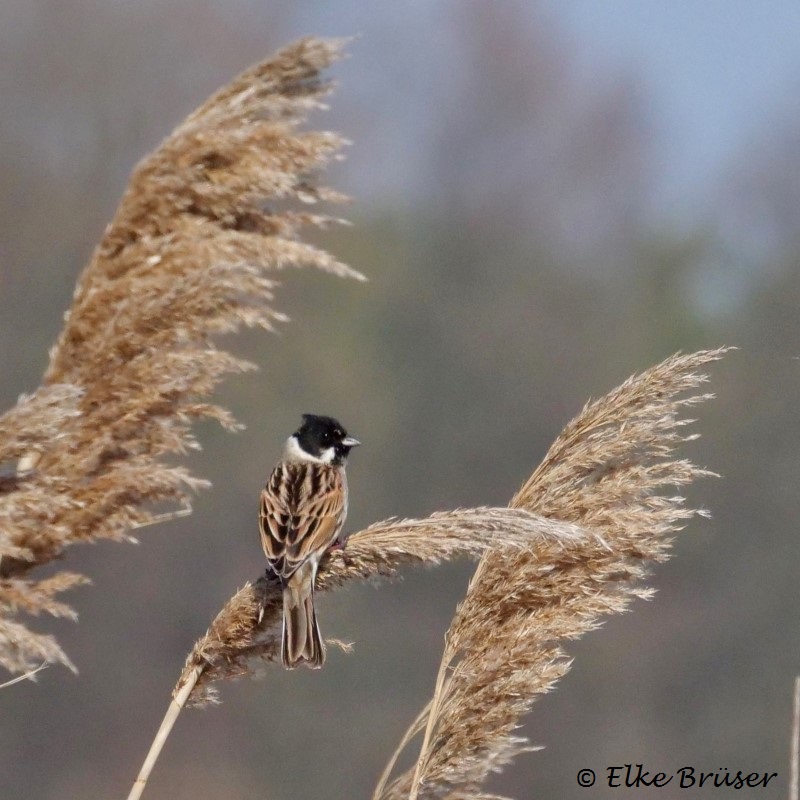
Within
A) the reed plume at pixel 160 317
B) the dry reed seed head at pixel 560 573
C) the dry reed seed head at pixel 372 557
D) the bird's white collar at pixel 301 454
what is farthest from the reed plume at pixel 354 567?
the bird's white collar at pixel 301 454

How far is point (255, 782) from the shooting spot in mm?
27375

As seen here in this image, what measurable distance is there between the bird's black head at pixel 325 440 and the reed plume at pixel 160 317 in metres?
1.26

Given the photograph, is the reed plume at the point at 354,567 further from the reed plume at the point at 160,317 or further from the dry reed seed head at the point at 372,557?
the reed plume at the point at 160,317

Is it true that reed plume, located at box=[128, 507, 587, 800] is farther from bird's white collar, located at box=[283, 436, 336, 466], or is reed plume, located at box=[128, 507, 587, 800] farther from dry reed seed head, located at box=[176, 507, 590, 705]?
bird's white collar, located at box=[283, 436, 336, 466]

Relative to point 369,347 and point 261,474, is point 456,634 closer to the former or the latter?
point 261,474

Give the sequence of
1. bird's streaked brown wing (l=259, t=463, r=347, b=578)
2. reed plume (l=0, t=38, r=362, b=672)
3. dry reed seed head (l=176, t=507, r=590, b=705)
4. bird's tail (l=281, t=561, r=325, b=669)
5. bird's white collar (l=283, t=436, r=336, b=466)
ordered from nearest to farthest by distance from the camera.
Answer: dry reed seed head (l=176, t=507, r=590, b=705), reed plume (l=0, t=38, r=362, b=672), bird's tail (l=281, t=561, r=325, b=669), bird's streaked brown wing (l=259, t=463, r=347, b=578), bird's white collar (l=283, t=436, r=336, b=466)

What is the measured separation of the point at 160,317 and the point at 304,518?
92 centimetres

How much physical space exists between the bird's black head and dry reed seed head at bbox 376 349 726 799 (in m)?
1.78

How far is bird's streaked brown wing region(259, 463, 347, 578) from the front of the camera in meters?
4.70

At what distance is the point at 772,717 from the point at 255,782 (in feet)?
29.1

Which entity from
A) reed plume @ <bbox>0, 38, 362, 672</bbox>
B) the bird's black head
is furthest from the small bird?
reed plume @ <bbox>0, 38, 362, 672</bbox>

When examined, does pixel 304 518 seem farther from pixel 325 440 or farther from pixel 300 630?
pixel 325 440

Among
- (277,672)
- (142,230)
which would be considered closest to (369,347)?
(277,672)

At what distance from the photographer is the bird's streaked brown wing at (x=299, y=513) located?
4703 mm
